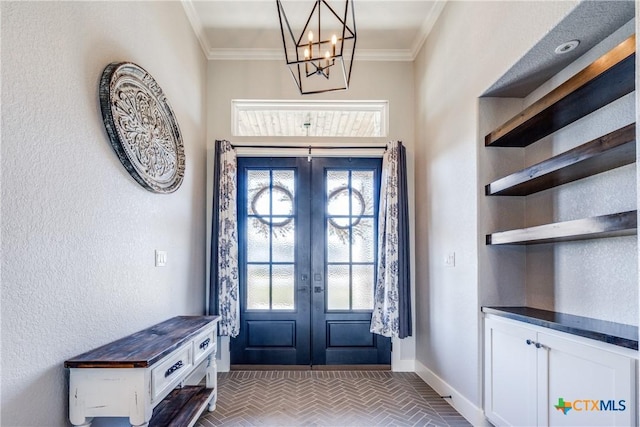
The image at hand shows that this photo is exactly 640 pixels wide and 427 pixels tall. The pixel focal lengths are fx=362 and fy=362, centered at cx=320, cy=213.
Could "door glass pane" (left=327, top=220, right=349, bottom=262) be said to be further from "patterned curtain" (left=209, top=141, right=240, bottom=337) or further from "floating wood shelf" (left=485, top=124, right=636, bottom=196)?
"floating wood shelf" (left=485, top=124, right=636, bottom=196)

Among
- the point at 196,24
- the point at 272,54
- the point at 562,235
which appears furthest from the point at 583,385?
the point at 196,24

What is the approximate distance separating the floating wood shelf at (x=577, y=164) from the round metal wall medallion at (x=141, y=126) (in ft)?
7.76

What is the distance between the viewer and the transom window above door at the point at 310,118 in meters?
4.18

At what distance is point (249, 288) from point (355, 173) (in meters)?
1.77

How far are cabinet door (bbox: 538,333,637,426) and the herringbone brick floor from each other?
1.02 meters

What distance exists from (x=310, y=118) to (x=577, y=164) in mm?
2901

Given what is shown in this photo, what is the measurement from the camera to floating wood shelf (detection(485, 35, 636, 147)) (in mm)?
1654

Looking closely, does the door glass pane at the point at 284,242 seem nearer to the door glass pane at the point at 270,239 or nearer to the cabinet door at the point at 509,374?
the door glass pane at the point at 270,239

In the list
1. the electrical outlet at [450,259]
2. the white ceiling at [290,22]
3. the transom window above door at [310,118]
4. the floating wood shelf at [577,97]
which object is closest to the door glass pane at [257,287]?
the transom window above door at [310,118]

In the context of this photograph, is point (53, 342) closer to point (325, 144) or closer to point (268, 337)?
point (268, 337)

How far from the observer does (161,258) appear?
277cm

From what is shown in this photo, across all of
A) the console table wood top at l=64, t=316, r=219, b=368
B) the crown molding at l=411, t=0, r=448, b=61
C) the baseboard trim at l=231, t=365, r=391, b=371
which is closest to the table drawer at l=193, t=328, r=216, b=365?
the console table wood top at l=64, t=316, r=219, b=368

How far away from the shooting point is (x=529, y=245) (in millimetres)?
2615

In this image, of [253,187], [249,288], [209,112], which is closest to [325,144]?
[253,187]
